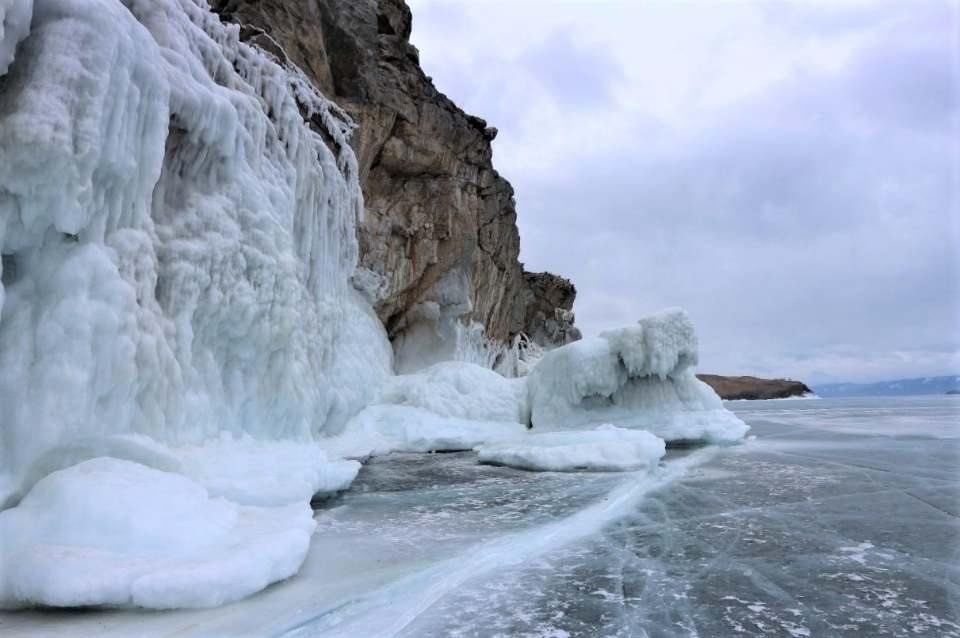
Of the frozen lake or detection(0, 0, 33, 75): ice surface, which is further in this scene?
detection(0, 0, 33, 75): ice surface

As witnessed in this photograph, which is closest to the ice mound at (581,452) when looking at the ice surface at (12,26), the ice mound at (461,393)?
the ice mound at (461,393)

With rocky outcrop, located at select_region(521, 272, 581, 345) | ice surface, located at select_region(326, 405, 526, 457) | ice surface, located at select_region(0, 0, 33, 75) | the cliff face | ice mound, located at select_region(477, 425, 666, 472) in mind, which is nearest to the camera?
ice surface, located at select_region(0, 0, 33, 75)

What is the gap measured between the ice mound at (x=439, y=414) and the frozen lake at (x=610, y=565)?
4234 millimetres

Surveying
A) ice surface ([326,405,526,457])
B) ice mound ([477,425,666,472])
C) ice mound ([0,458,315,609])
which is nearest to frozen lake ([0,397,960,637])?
ice mound ([0,458,315,609])

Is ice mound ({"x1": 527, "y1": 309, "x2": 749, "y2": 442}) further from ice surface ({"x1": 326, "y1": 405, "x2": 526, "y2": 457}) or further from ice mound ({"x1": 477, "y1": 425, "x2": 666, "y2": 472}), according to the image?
ice mound ({"x1": 477, "y1": 425, "x2": 666, "y2": 472})

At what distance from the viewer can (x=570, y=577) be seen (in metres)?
4.43

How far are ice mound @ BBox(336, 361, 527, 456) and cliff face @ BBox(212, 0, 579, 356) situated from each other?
3808mm

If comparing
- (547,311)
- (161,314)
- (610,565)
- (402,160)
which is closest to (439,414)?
(402,160)

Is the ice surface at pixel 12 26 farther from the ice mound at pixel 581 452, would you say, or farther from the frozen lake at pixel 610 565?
the ice mound at pixel 581 452

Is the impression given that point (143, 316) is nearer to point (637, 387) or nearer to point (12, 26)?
point (12, 26)

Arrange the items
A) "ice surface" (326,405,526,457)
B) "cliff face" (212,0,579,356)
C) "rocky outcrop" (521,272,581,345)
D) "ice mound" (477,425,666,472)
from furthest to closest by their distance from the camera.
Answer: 1. "rocky outcrop" (521,272,581,345)
2. "cliff face" (212,0,579,356)
3. "ice surface" (326,405,526,457)
4. "ice mound" (477,425,666,472)

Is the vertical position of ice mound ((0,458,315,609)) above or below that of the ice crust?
below

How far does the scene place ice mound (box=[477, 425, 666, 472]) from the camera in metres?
10.5

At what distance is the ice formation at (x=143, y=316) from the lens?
3.78 meters
